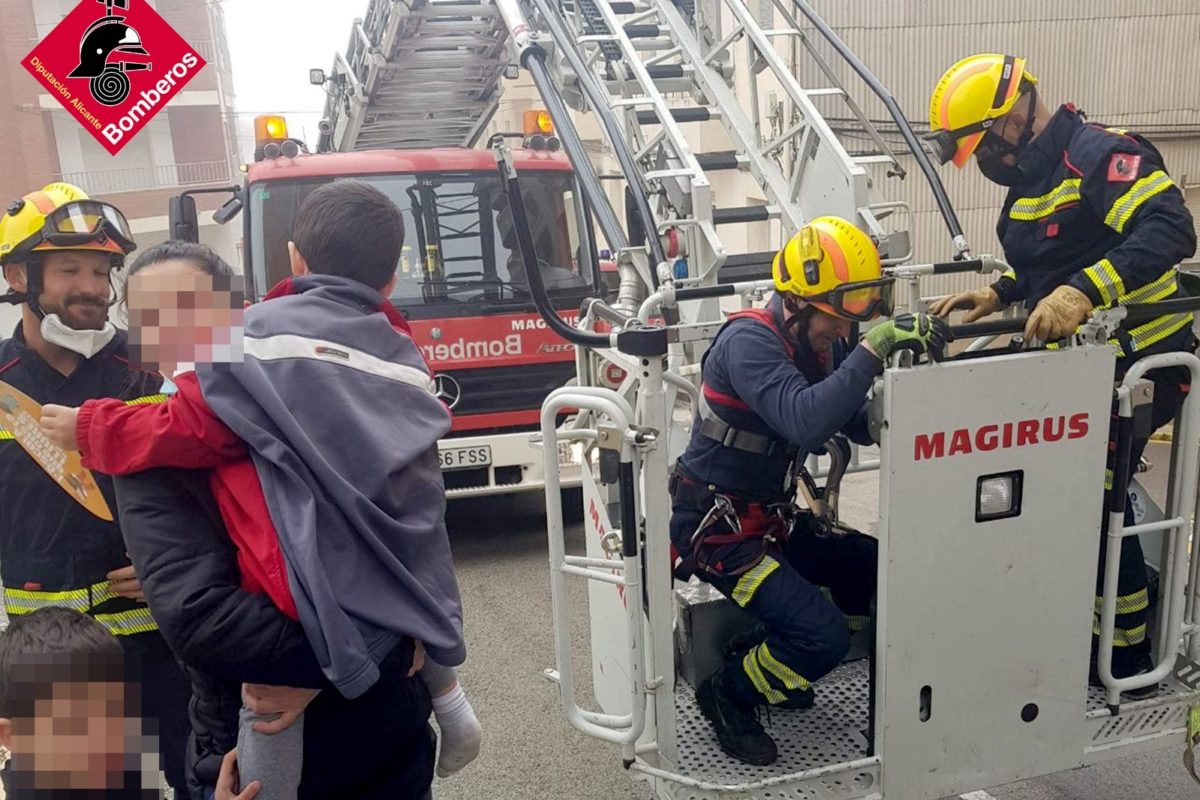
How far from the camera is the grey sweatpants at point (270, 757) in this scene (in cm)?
167

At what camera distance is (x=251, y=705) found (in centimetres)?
167

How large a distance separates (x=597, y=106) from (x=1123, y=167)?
6.67 feet

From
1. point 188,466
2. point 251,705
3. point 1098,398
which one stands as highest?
point 188,466

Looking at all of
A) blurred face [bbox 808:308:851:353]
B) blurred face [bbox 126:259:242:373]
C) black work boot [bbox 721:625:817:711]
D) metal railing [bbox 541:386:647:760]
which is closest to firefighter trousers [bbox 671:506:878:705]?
black work boot [bbox 721:625:817:711]

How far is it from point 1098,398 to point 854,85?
10.1 m

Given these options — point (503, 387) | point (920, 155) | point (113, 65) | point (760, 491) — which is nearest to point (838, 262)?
point (760, 491)

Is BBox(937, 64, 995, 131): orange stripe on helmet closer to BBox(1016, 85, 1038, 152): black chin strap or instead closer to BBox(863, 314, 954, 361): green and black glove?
BBox(1016, 85, 1038, 152): black chin strap

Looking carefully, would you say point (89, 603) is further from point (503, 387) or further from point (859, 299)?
point (503, 387)

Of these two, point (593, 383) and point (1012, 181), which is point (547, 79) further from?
point (1012, 181)

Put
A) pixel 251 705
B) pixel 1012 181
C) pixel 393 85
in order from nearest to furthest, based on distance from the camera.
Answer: pixel 251 705
pixel 1012 181
pixel 393 85

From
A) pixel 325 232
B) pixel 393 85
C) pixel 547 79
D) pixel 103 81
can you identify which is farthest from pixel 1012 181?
pixel 103 81

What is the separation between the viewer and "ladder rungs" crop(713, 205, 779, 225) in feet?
13.7

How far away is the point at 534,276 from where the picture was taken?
9.27ft

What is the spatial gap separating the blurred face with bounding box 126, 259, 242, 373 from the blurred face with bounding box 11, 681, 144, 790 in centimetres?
58
